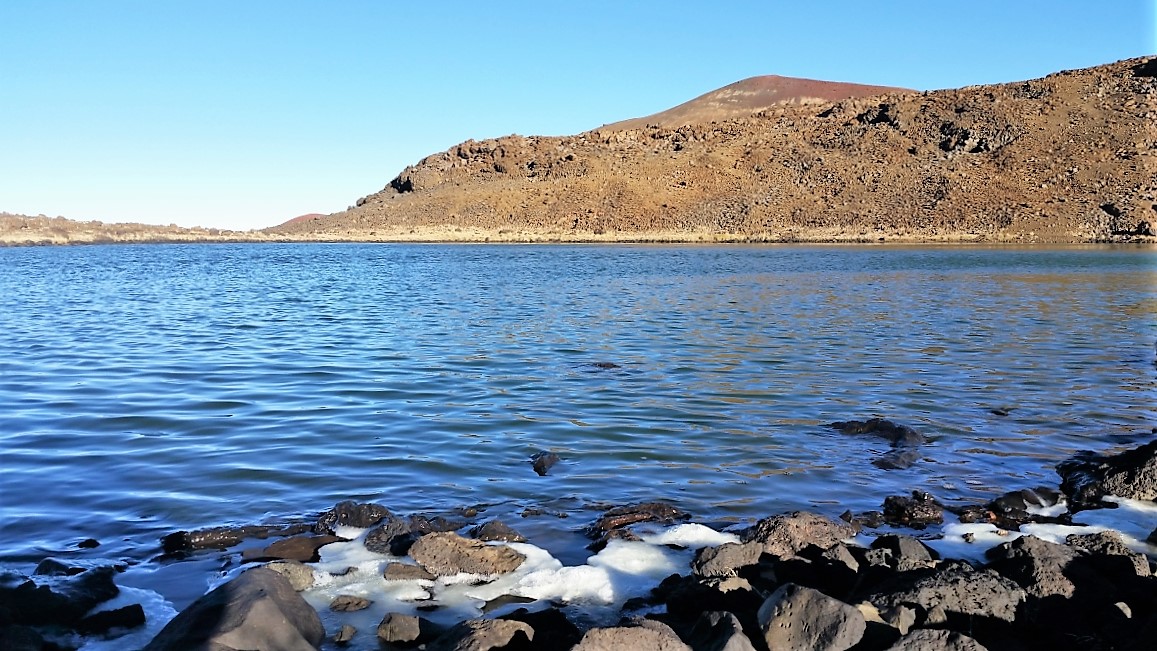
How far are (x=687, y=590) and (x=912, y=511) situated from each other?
2.83 meters

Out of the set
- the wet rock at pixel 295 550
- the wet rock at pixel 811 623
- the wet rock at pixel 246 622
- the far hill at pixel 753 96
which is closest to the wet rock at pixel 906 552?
the wet rock at pixel 811 623

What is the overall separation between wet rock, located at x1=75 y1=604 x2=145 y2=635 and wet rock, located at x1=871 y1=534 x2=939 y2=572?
4520 mm

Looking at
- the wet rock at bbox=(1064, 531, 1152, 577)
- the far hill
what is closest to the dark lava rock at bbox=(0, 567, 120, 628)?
the wet rock at bbox=(1064, 531, 1152, 577)

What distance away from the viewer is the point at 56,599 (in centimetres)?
553

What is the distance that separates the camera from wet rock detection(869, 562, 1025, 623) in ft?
16.7

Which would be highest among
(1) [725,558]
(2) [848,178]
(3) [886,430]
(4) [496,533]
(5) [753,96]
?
(5) [753,96]

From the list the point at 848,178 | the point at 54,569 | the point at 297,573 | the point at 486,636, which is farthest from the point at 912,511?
the point at 848,178

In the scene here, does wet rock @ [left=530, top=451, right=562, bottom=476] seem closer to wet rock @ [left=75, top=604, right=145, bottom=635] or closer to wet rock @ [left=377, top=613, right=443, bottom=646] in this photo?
wet rock @ [left=377, top=613, right=443, bottom=646]

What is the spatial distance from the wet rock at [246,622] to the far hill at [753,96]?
15174 cm

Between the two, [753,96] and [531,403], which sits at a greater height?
[753,96]

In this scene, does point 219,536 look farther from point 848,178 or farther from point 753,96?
point 753,96

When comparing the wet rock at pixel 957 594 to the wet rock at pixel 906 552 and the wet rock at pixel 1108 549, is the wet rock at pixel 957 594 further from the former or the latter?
the wet rock at pixel 1108 549

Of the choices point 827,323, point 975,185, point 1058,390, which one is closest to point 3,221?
point 975,185

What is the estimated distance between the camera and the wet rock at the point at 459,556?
631 centimetres
